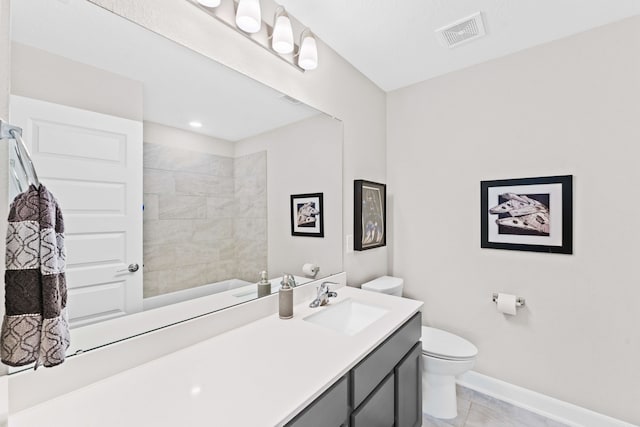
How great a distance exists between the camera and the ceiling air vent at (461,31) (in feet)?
5.36

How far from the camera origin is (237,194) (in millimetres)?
1297

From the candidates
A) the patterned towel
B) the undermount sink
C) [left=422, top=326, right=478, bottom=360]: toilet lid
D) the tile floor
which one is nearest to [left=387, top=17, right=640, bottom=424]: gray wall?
the tile floor

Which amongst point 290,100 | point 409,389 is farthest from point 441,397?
point 290,100

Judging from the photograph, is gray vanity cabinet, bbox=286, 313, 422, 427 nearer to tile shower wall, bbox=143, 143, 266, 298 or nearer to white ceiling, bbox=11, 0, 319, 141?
tile shower wall, bbox=143, 143, 266, 298

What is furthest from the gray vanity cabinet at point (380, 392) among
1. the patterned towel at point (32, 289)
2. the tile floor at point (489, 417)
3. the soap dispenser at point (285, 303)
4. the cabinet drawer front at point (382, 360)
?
the patterned towel at point (32, 289)

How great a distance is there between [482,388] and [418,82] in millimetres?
2425

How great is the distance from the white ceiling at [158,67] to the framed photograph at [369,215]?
0.82 m

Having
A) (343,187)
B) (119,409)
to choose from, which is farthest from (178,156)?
(343,187)

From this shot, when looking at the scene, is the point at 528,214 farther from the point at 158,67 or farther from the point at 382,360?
the point at 158,67

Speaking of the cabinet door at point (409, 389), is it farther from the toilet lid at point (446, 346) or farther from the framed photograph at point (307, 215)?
the framed photograph at point (307, 215)

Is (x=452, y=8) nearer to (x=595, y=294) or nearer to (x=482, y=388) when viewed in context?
(x=595, y=294)

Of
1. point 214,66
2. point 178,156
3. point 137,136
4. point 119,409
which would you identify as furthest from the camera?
point 214,66

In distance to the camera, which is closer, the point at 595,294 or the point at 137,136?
the point at 137,136

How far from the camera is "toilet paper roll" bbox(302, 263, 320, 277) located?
5.52 ft
